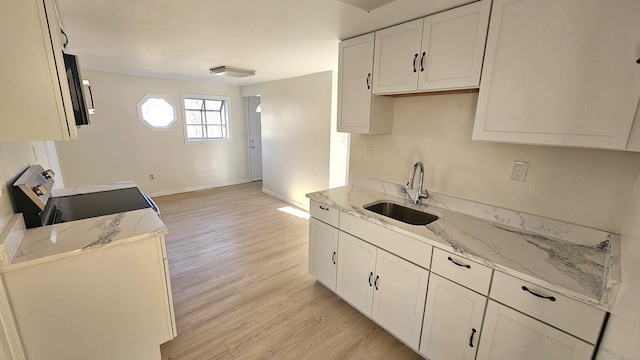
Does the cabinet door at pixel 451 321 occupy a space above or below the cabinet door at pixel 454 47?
below

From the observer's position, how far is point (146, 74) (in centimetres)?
450

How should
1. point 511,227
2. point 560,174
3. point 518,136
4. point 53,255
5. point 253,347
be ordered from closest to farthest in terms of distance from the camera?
point 53,255
point 518,136
point 560,174
point 511,227
point 253,347

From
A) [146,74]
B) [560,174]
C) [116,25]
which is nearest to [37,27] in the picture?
[116,25]

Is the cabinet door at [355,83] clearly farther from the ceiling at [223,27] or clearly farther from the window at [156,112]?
the window at [156,112]

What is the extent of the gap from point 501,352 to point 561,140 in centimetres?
111

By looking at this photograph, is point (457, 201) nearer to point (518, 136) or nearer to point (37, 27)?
point (518, 136)

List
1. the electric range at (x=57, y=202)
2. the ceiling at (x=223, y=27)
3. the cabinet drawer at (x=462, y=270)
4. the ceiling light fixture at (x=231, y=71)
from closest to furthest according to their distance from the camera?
the cabinet drawer at (x=462, y=270), the electric range at (x=57, y=202), the ceiling at (x=223, y=27), the ceiling light fixture at (x=231, y=71)

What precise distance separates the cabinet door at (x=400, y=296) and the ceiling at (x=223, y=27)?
→ 1.65m

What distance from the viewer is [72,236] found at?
4.62 ft

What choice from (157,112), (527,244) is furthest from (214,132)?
(527,244)

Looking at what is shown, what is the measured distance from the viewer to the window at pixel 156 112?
480 centimetres

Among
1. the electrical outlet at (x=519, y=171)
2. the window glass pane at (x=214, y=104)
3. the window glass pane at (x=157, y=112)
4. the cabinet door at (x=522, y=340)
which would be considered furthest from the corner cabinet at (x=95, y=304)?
the window glass pane at (x=214, y=104)

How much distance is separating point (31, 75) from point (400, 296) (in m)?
2.26

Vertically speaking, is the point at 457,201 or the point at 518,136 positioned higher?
the point at 518,136
